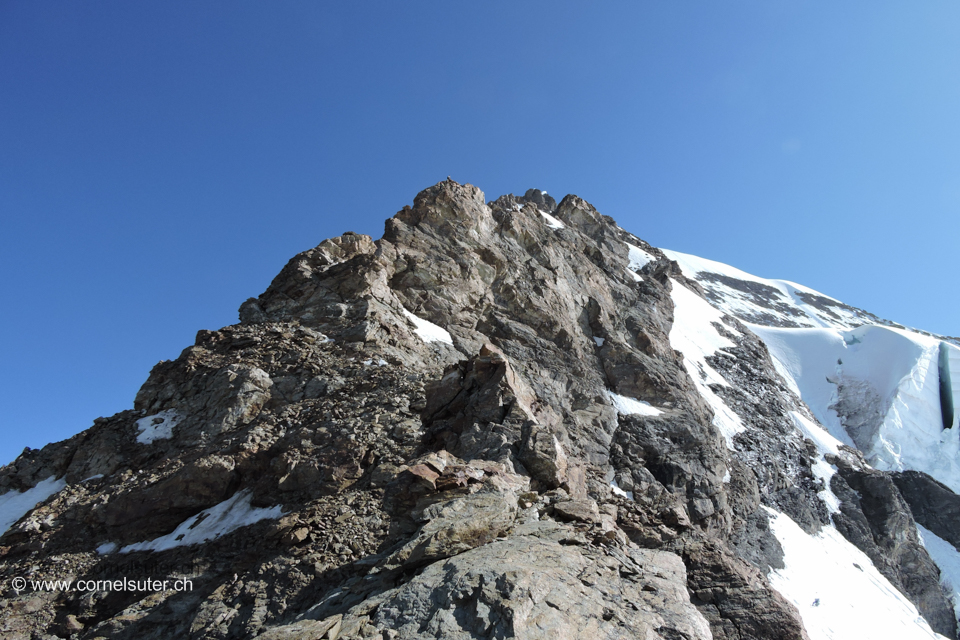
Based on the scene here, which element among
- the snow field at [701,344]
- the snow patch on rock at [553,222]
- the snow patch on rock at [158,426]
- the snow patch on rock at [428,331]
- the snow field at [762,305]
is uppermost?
the snow field at [762,305]

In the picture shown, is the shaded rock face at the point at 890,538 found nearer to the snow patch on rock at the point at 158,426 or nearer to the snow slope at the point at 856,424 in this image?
the snow slope at the point at 856,424

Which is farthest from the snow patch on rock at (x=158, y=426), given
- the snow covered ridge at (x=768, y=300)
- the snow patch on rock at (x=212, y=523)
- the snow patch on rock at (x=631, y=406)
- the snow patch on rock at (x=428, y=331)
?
the snow covered ridge at (x=768, y=300)

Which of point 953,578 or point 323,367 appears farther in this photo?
point 953,578

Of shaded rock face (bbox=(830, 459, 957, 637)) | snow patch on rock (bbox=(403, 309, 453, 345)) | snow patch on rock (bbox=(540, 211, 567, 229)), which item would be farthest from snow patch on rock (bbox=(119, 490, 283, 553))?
snow patch on rock (bbox=(540, 211, 567, 229))

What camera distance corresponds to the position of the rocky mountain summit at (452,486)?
905cm

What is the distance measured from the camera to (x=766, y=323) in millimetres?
70438

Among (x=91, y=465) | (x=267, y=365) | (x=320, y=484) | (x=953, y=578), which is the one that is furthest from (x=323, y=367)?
(x=953, y=578)

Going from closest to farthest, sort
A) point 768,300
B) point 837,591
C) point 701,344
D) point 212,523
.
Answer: point 212,523 < point 837,591 < point 701,344 < point 768,300

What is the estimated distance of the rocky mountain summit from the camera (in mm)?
9055

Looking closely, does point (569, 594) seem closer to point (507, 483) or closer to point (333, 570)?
point (507, 483)

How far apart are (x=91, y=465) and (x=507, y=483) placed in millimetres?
14801

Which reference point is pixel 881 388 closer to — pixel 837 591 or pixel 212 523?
pixel 837 591

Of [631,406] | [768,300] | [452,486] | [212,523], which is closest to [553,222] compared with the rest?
[631,406]

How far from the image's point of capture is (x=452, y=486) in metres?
11.4
